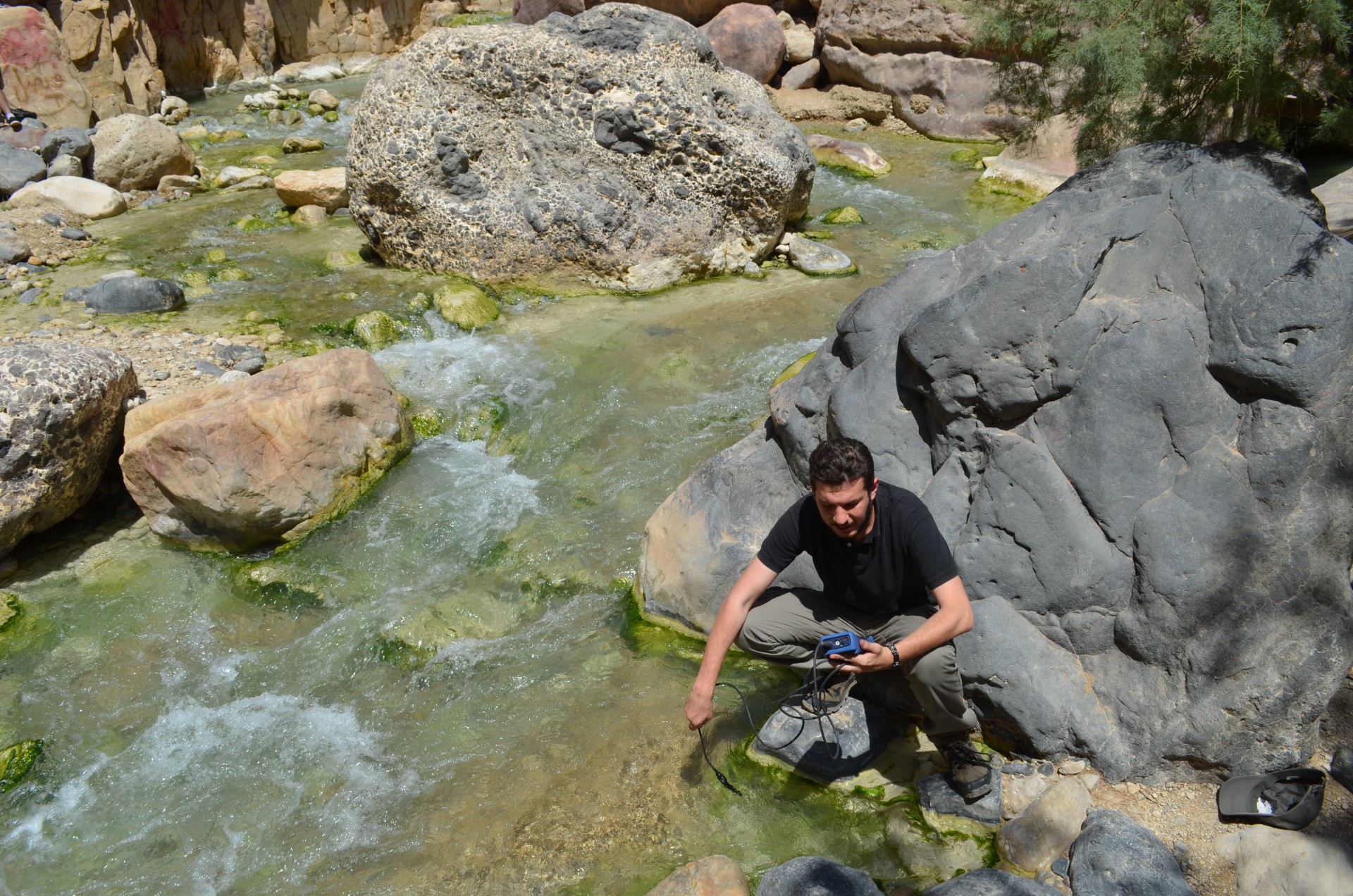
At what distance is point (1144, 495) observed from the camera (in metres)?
3.44

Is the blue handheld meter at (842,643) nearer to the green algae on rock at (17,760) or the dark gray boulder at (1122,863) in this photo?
the dark gray boulder at (1122,863)

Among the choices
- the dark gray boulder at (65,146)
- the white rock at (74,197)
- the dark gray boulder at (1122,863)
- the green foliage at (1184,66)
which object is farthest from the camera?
the dark gray boulder at (65,146)

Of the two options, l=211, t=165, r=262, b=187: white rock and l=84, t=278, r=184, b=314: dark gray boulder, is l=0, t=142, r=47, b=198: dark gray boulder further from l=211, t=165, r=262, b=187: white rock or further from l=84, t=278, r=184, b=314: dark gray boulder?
l=84, t=278, r=184, b=314: dark gray boulder

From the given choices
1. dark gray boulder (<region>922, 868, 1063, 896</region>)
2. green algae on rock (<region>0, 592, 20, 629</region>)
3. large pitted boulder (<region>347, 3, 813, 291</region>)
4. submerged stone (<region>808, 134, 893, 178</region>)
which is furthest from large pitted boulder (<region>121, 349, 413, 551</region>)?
submerged stone (<region>808, 134, 893, 178</region>)

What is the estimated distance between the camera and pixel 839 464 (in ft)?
10.2

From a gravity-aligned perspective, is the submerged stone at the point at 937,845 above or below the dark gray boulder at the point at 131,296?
below

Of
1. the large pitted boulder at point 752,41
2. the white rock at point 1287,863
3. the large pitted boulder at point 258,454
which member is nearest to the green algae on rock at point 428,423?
the large pitted boulder at point 258,454

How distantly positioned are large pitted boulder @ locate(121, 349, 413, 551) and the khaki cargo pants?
108 inches

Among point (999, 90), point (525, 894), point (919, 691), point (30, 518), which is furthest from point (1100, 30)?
point (30, 518)

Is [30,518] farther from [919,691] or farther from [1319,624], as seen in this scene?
[1319,624]

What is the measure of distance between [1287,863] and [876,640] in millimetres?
Answer: 1375

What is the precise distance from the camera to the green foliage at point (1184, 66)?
461 cm

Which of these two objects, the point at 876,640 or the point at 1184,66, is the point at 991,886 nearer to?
the point at 876,640

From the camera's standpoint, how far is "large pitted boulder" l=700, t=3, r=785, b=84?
12.9m
